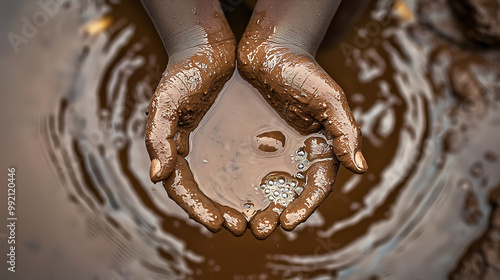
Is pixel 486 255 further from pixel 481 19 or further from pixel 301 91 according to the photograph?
pixel 301 91

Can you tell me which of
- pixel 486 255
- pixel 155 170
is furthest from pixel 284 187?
pixel 486 255

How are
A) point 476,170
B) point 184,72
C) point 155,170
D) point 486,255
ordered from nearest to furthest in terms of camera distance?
point 155,170, point 184,72, point 486,255, point 476,170

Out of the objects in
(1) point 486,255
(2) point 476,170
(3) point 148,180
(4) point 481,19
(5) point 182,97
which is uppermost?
(5) point 182,97

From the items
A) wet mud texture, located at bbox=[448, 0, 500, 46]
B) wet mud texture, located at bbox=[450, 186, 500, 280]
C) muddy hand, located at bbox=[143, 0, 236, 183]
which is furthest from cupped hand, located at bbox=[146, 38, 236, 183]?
wet mud texture, located at bbox=[450, 186, 500, 280]

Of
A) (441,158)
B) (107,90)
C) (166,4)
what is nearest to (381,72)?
(441,158)

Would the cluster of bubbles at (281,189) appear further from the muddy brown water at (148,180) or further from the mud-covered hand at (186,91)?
the muddy brown water at (148,180)

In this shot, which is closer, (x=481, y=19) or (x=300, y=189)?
(x=300, y=189)

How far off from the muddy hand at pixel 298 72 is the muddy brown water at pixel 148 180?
0.34 meters

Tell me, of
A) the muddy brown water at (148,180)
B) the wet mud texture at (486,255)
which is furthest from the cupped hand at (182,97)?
the wet mud texture at (486,255)

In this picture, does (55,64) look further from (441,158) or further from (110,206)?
(441,158)

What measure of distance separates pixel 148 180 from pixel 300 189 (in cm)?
67

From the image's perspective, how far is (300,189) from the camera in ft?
4.25

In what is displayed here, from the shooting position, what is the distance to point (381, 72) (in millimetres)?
1771

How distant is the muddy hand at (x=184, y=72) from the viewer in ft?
3.88
